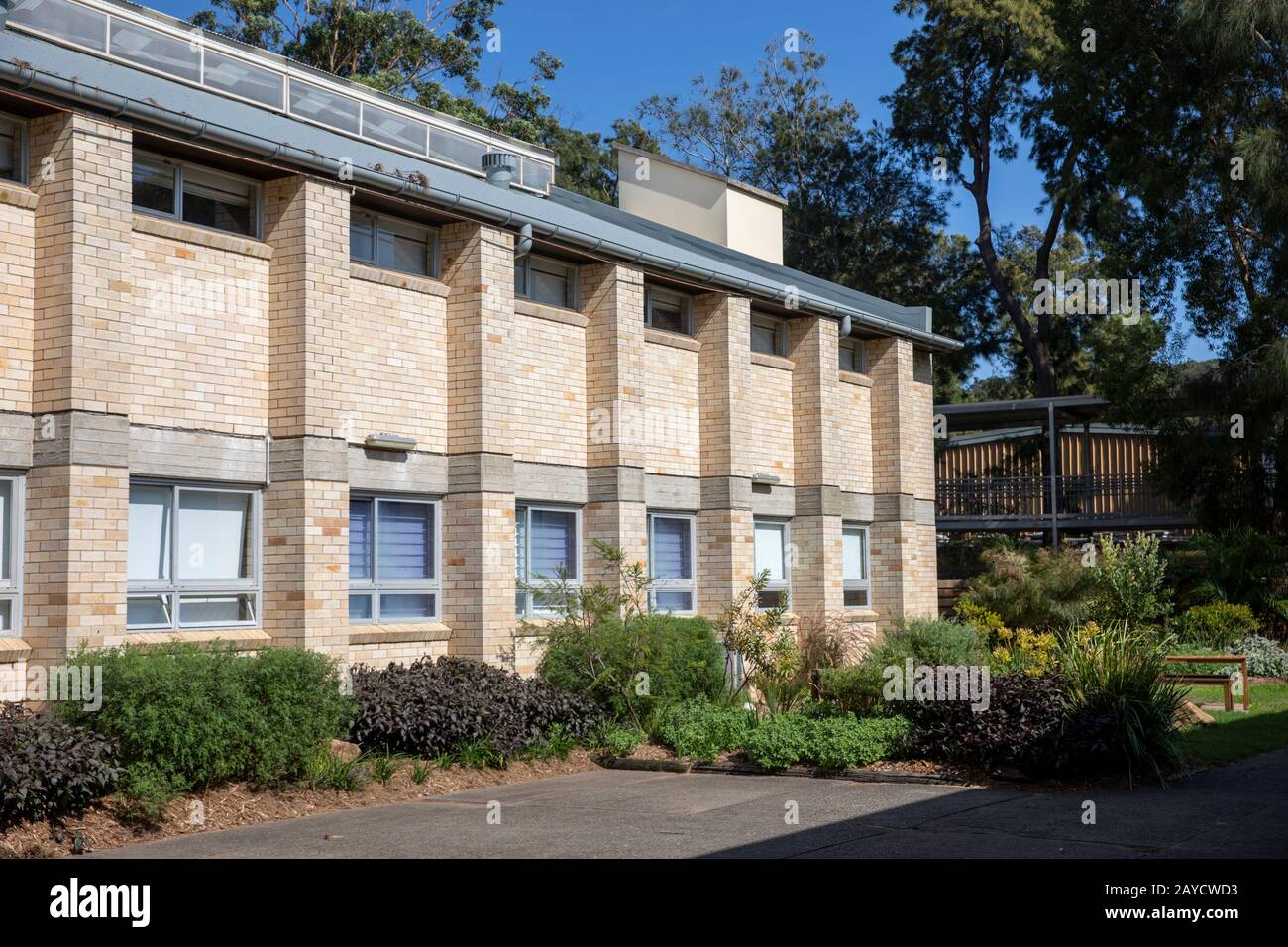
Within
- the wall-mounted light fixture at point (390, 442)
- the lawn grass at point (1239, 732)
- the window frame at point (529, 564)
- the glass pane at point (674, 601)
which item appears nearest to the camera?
the lawn grass at point (1239, 732)

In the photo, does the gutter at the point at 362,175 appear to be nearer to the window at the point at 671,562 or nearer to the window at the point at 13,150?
the window at the point at 13,150

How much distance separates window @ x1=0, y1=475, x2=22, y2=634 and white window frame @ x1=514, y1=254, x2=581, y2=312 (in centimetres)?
709

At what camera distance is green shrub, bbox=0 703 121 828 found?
974cm

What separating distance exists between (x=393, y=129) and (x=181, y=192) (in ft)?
11.4

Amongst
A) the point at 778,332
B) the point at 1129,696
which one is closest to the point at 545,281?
the point at 778,332

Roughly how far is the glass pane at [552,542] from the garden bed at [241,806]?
3.33 metres

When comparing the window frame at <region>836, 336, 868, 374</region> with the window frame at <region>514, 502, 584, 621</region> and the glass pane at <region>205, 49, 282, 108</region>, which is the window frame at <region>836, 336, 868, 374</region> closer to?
the window frame at <region>514, 502, 584, 621</region>

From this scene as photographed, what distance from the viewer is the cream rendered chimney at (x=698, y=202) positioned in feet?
77.6

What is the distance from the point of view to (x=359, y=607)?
15.0m

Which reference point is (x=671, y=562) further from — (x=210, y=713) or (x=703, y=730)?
(x=210, y=713)

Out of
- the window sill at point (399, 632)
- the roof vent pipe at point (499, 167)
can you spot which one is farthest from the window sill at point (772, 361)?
the window sill at point (399, 632)

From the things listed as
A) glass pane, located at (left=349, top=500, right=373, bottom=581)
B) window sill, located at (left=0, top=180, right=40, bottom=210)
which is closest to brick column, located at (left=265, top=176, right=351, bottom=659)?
glass pane, located at (left=349, top=500, right=373, bottom=581)

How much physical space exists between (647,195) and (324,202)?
10.9 metres

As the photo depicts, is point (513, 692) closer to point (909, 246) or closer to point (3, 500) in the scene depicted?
point (3, 500)
